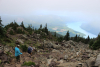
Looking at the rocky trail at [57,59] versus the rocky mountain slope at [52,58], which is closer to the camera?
the rocky trail at [57,59]

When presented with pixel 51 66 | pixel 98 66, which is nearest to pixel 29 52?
pixel 51 66

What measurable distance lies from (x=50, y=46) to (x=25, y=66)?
13188 mm

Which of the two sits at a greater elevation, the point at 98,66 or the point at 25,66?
the point at 98,66

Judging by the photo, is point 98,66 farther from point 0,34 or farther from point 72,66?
point 0,34

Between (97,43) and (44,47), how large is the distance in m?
17.1

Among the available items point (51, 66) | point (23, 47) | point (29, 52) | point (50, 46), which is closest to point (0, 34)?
point (23, 47)

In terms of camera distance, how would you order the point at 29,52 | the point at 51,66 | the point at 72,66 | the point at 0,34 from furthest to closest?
the point at 0,34
the point at 29,52
the point at 51,66
the point at 72,66

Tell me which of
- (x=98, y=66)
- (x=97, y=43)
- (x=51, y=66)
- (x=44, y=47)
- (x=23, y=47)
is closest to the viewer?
(x=98, y=66)

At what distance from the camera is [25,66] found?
20.6ft

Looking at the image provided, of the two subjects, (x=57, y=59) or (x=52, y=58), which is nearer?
(x=57, y=59)

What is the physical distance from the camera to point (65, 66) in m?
6.06

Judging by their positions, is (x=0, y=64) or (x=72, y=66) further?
(x=0, y=64)

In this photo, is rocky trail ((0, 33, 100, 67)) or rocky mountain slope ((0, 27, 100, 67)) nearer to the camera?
rocky trail ((0, 33, 100, 67))

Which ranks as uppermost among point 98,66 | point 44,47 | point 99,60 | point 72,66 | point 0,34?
point 0,34
